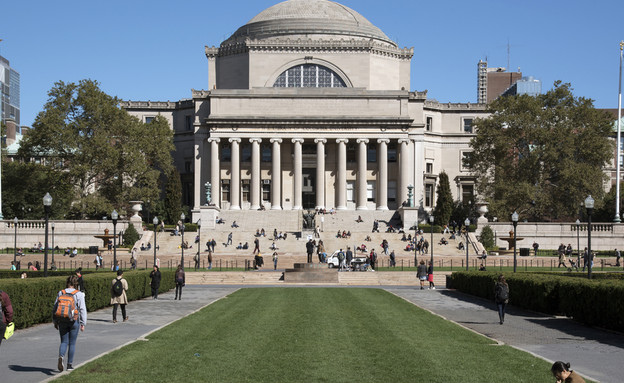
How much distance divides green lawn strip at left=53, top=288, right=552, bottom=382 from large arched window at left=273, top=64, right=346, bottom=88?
3077 inches

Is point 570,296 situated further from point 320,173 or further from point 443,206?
point 320,173

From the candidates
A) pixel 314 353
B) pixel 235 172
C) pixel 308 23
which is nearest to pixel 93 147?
pixel 235 172

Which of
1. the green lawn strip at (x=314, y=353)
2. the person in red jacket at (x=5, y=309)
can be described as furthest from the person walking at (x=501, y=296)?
the person in red jacket at (x=5, y=309)

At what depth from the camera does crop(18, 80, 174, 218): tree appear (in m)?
88.7

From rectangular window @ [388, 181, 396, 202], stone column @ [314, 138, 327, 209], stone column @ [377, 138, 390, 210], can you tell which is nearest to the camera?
stone column @ [314, 138, 327, 209]

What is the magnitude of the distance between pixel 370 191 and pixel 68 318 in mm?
85597

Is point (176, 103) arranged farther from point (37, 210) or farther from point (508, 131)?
point (508, 131)

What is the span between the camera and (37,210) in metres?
95.6

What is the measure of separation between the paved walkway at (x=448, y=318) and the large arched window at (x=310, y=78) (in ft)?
231

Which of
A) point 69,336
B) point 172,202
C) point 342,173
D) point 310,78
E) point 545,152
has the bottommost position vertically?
point 69,336

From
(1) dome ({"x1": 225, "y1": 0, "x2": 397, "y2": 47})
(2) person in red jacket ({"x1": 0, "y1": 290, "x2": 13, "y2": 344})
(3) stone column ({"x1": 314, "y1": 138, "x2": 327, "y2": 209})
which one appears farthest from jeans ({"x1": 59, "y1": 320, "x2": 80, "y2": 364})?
(1) dome ({"x1": 225, "y1": 0, "x2": 397, "y2": 47})

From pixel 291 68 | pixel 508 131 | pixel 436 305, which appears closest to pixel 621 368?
pixel 436 305

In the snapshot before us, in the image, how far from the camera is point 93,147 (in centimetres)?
8950

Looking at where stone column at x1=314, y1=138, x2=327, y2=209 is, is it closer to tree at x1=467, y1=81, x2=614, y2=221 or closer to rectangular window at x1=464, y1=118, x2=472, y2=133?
tree at x1=467, y1=81, x2=614, y2=221
